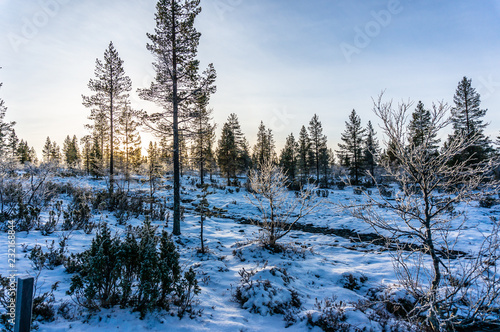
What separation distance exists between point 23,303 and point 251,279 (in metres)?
4.35

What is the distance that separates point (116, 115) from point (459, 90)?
3852 cm

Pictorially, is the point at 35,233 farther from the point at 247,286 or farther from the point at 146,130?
the point at 247,286

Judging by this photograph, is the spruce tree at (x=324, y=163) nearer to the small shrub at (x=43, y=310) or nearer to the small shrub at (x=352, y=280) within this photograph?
→ the small shrub at (x=352, y=280)

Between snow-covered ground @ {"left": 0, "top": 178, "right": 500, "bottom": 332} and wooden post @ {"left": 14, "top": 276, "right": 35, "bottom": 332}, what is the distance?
37.7 inches

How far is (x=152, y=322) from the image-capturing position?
139 inches

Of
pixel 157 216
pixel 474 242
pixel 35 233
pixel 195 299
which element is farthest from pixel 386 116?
pixel 157 216

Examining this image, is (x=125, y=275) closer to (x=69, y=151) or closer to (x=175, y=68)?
(x=175, y=68)

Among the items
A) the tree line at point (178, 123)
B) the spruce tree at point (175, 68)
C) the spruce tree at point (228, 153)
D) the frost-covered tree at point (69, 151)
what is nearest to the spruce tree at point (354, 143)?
the tree line at point (178, 123)

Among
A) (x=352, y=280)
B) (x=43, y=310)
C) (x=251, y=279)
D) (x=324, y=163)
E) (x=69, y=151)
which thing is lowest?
(x=352, y=280)

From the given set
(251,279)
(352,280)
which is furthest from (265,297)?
(352,280)

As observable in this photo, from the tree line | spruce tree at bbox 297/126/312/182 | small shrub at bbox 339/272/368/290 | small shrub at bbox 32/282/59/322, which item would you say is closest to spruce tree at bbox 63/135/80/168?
the tree line

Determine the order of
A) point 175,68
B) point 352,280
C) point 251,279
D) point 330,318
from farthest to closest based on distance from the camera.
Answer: point 175,68
point 352,280
point 251,279
point 330,318

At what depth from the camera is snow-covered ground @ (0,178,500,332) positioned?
11.8ft

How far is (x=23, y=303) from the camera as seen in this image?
7.43 feet
